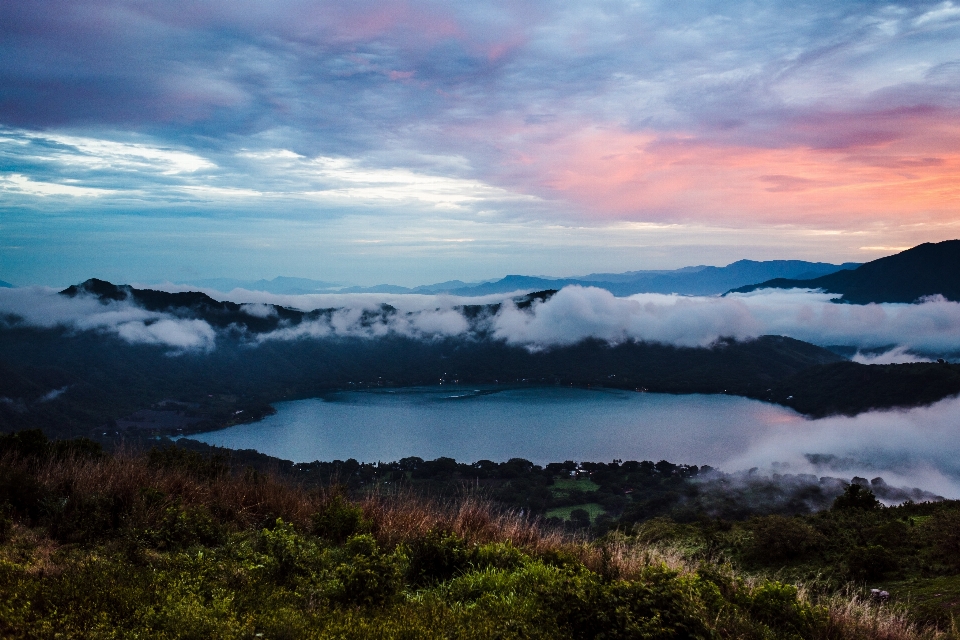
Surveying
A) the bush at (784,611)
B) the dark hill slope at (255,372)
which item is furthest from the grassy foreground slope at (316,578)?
the dark hill slope at (255,372)

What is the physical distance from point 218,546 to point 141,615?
2.51 meters

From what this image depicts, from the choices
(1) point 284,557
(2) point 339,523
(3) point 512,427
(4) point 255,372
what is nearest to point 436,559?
(1) point 284,557

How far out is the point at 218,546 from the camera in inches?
236

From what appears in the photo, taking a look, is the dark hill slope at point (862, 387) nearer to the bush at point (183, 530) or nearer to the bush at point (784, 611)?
the bush at point (784, 611)

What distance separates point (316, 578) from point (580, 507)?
58.3m

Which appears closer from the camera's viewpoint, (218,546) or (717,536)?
(218,546)

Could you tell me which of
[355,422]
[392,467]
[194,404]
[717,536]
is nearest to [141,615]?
[717,536]

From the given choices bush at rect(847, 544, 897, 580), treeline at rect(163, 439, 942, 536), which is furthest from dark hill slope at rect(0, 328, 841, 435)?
bush at rect(847, 544, 897, 580)

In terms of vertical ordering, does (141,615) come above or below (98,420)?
above

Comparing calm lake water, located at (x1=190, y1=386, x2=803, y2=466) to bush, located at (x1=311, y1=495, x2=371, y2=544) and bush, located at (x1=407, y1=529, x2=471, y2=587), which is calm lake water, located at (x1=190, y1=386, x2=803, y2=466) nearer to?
bush, located at (x1=311, y1=495, x2=371, y2=544)

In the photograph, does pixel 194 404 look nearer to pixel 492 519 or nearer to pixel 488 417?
pixel 488 417

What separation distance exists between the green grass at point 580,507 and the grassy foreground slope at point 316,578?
164 feet

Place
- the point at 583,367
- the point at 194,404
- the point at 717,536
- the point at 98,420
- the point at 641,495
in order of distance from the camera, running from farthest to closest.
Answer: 1. the point at 583,367
2. the point at 194,404
3. the point at 98,420
4. the point at 641,495
5. the point at 717,536

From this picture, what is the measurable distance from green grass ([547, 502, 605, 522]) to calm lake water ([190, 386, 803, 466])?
2880cm
